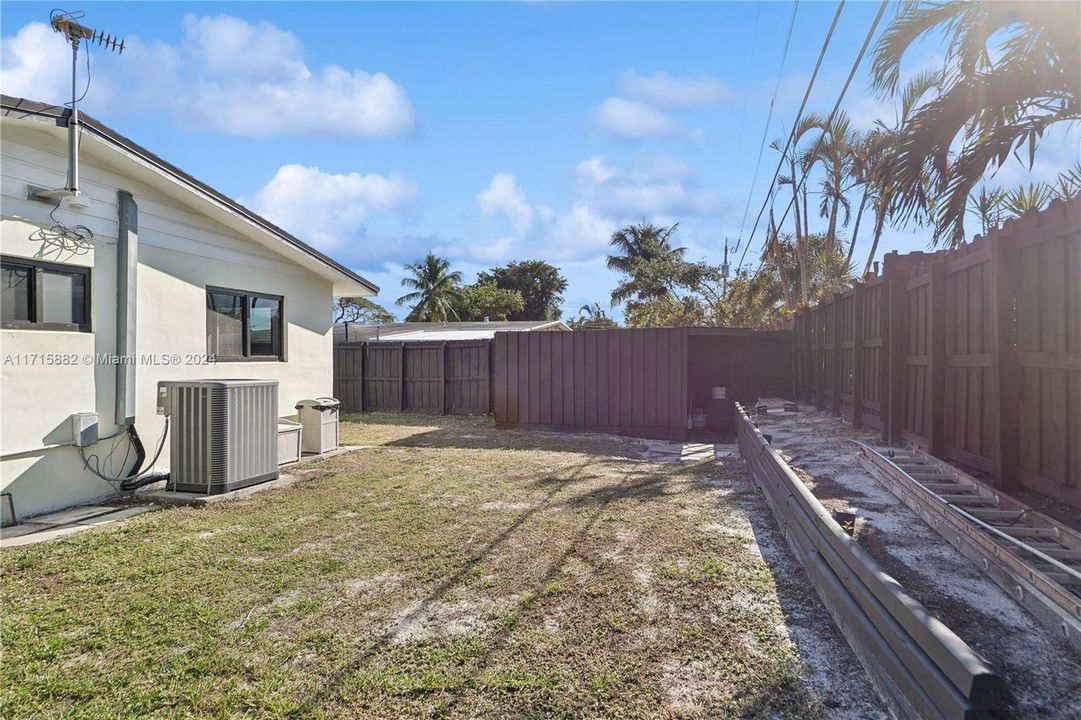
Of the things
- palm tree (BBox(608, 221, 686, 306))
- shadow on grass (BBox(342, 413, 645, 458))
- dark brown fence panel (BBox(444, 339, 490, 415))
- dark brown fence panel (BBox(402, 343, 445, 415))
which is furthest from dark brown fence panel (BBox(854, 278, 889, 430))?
palm tree (BBox(608, 221, 686, 306))

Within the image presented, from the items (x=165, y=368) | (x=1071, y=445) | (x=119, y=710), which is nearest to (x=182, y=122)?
(x=165, y=368)

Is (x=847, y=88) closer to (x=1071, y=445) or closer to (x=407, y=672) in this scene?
(x=1071, y=445)

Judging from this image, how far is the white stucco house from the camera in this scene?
4773 mm

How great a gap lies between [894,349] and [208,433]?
7.06 m

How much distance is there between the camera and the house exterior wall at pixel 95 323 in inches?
188

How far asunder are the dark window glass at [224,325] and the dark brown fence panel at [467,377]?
6.55 m

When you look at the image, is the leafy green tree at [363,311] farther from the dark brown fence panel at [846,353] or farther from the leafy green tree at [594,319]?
the dark brown fence panel at [846,353]

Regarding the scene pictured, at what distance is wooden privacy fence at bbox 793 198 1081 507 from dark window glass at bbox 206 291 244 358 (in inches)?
306

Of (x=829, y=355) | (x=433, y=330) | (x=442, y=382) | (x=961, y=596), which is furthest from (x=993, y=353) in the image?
(x=433, y=330)

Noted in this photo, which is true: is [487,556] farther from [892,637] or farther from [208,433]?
[208,433]

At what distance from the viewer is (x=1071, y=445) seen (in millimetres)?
3250

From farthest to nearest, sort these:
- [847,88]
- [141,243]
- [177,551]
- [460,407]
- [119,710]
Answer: [460,407]
[141,243]
[847,88]
[177,551]
[119,710]

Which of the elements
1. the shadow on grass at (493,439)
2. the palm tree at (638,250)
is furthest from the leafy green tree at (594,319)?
the shadow on grass at (493,439)

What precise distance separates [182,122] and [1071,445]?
9.23m
